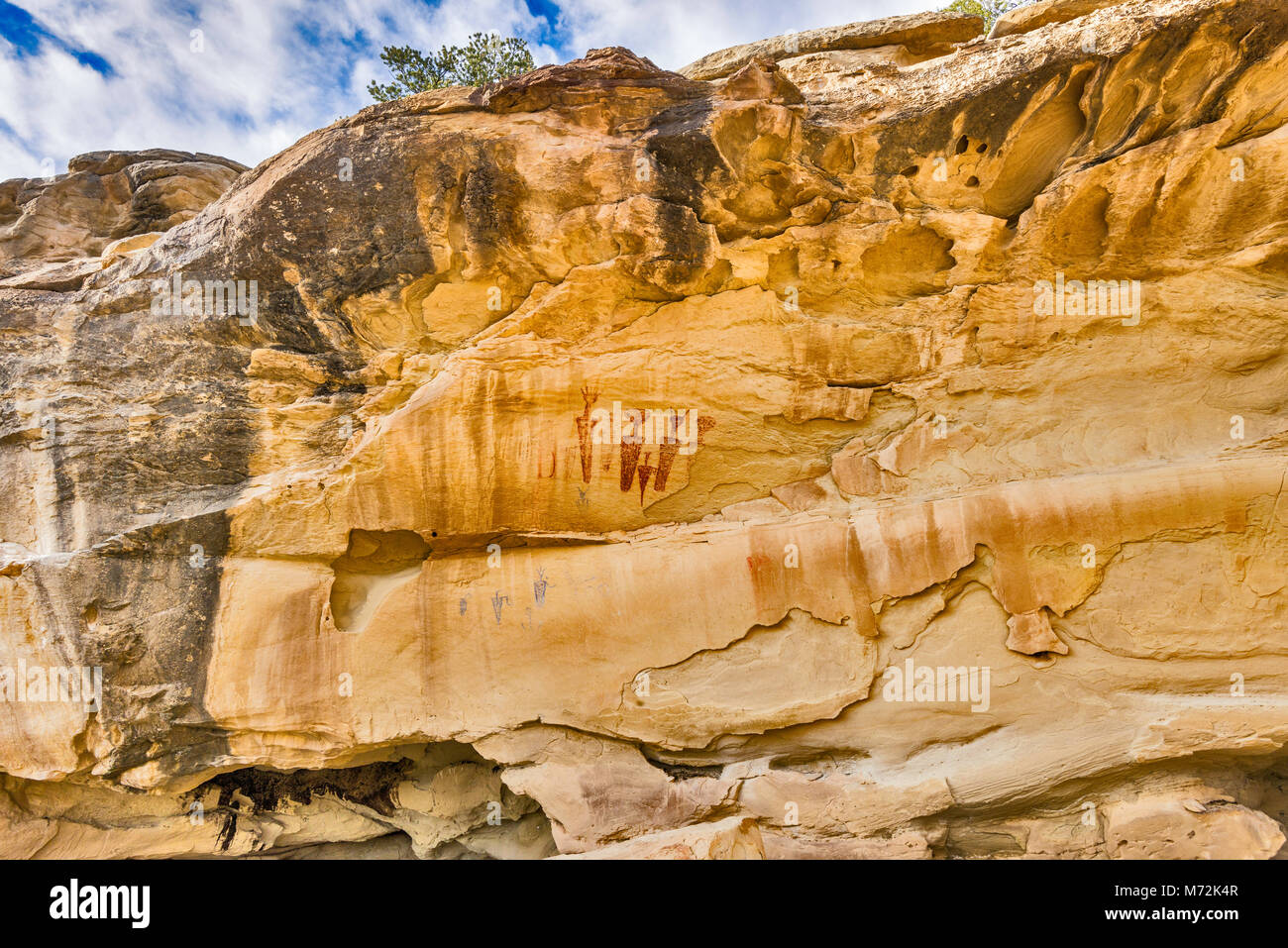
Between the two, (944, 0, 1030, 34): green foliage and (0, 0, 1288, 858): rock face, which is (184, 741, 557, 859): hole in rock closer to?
(0, 0, 1288, 858): rock face

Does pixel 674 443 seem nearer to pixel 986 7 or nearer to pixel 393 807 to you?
pixel 393 807

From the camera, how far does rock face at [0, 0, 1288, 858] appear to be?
16.8ft

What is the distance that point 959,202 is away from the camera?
5.66 metres

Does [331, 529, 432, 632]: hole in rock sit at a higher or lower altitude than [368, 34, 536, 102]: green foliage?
lower

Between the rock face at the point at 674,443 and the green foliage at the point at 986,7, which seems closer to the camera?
the rock face at the point at 674,443

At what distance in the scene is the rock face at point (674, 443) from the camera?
5117mm

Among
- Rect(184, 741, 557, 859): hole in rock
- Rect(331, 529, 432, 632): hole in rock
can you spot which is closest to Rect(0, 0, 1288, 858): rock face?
Rect(331, 529, 432, 632): hole in rock

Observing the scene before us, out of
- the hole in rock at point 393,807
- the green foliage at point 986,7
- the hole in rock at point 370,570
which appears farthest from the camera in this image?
the green foliage at point 986,7

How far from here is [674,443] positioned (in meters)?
5.71

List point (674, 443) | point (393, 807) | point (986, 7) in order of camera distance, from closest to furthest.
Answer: point (674, 443)
point (393, 807)
point (986, 7)

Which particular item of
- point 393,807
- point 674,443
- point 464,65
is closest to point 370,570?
A: point 393,807

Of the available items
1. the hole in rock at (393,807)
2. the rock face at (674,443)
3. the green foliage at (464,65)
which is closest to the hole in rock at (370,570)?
the rock face at (674,443)

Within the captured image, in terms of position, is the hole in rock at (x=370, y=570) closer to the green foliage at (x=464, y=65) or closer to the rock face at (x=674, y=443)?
the rock face at (x=674, y=443)

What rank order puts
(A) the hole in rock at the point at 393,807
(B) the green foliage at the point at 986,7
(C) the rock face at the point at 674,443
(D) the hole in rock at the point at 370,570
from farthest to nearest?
(B) the green foliage at the point at 986,7 → (A) the hole in rock at the point at 393,807 → (D) the hole in rock at the point at 370,570 → (C) the rock face at the point at 674,443
